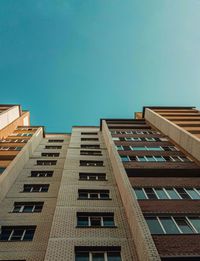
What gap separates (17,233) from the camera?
49.9ft

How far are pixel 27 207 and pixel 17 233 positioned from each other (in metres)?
2.97

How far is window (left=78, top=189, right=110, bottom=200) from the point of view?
60.7ft

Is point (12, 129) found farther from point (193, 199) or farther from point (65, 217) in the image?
point (193, 199)

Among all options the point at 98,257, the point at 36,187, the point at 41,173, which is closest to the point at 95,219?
the point at 98,257

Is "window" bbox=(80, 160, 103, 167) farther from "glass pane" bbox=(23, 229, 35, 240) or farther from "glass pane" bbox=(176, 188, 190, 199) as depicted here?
"glass pane" bbox=(23, 229, 35, 240)

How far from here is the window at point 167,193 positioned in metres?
16.6

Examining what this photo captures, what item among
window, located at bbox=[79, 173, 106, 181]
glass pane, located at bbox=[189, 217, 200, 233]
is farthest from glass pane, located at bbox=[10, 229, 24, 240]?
glass pane, located at bbox=[189, 217, 200, 233]

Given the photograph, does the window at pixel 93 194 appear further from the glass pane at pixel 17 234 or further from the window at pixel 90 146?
the window at pixel 90 146

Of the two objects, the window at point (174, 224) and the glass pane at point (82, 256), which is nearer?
the glass pane at point (82, 256)

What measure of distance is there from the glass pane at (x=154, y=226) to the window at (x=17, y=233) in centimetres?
671

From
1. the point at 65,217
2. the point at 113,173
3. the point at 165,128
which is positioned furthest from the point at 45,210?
the point at 165,128

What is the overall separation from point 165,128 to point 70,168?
13.4m

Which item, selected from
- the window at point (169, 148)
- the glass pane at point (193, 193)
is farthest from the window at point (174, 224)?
the window at point (169, 148)

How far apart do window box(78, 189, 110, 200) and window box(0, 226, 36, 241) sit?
432 cm
